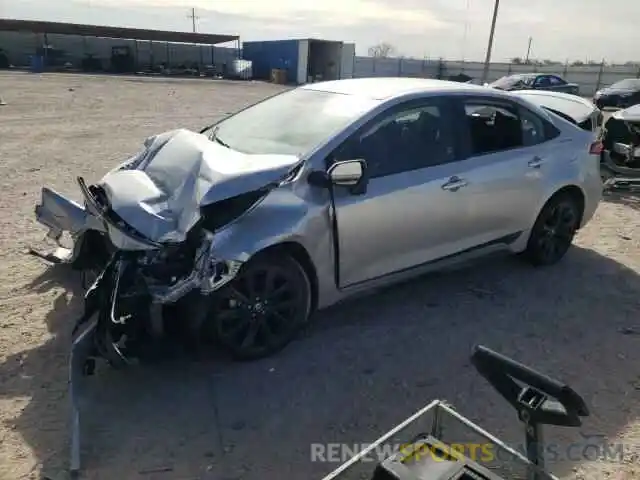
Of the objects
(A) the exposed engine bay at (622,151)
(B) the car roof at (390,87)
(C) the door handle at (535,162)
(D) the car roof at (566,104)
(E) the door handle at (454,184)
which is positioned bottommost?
(A) the exposed engine bay at (622,151)

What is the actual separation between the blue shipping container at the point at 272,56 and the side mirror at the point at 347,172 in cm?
3989

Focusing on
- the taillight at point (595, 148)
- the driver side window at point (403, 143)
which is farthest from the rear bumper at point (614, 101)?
the driver side window at point (403, 143)

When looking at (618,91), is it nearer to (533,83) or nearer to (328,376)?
(533,83)

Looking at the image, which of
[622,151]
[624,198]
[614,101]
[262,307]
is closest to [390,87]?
[262,307]

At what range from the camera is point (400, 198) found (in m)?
3.80

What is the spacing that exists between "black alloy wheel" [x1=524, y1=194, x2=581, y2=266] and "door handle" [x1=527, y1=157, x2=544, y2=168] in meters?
0.39

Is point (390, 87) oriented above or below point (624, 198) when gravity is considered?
above

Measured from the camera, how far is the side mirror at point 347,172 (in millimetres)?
3379

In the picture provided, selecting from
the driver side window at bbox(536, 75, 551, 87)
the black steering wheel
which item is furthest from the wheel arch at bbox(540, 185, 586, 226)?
the driver side window at bbox(536, 75, 551, 87)

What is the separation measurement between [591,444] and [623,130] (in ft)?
22.4

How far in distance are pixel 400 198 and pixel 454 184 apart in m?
0.54

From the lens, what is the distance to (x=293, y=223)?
3.32 metres

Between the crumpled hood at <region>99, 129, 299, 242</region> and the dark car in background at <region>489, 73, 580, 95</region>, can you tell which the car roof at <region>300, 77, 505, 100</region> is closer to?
the crumpled hood at <region>99, 129, 299, 242</region>

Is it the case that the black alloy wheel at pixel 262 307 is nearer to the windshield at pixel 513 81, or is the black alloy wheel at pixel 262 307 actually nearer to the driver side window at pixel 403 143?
the driver side window at pixel 403 143
